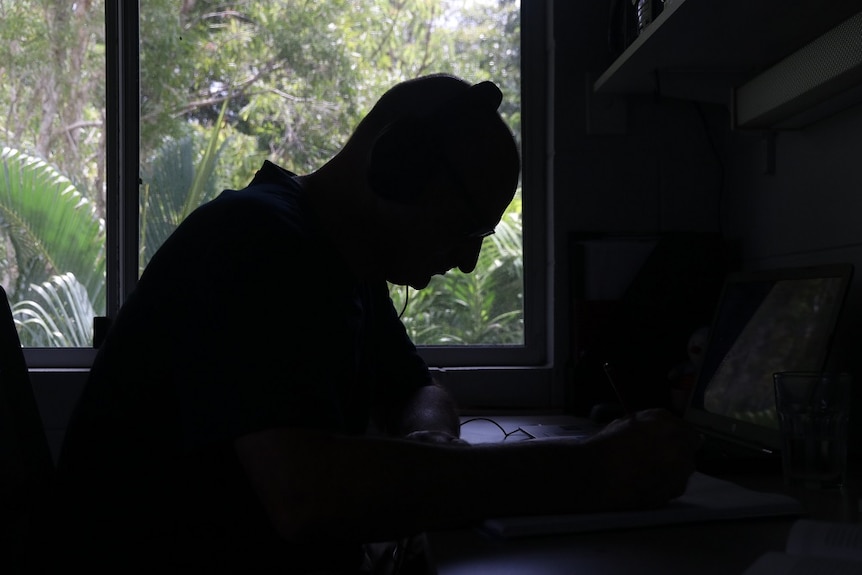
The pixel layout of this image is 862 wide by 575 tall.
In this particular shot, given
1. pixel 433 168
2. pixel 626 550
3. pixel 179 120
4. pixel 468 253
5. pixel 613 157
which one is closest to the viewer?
pixel 626 550

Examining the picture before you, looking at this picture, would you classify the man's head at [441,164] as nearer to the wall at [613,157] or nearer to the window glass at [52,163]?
the wall at [613,157]

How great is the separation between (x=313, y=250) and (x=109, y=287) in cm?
142

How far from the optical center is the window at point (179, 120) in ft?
7.47

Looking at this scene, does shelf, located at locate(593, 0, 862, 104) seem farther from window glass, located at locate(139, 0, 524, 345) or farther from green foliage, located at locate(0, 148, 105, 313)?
green foliage, located at locate(0, 148, 105, 313)

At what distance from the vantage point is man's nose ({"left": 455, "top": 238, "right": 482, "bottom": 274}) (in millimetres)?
1283

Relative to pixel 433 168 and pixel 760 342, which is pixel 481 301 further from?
pixel 433 168

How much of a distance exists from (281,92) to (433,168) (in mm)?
1230

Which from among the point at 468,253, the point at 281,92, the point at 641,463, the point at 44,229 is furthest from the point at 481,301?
the point at 641,463

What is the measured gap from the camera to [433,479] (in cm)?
91

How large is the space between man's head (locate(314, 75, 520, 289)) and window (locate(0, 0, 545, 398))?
3.36 ft

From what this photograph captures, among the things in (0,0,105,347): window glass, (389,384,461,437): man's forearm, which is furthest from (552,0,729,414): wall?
(0,0,105,347): window glass

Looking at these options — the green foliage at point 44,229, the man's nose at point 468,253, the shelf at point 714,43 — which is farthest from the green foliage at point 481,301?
the man's nose at point 468,253

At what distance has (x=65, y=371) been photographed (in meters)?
2.11

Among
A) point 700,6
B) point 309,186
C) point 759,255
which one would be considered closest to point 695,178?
point 759,255
